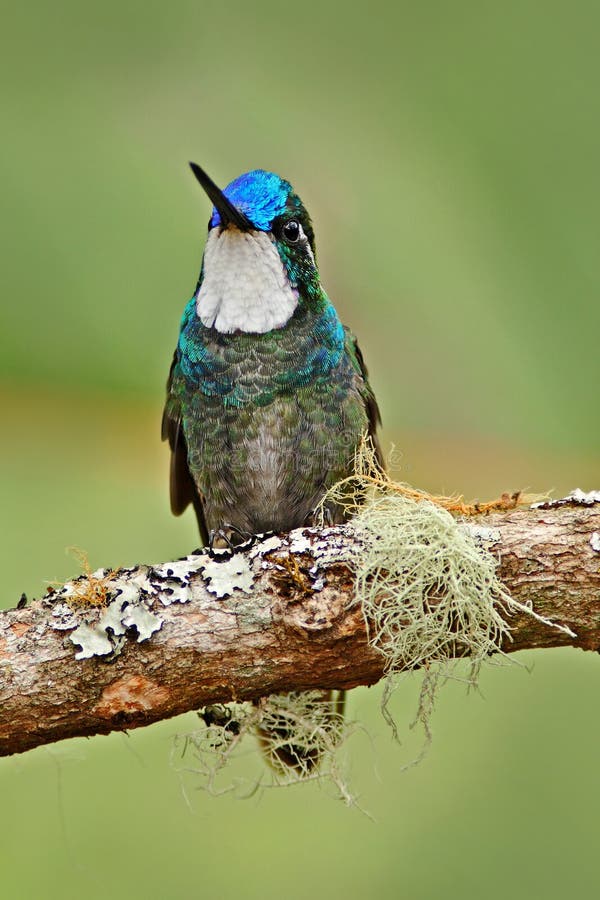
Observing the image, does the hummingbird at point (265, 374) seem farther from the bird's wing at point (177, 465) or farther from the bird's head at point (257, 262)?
the bird's wing at point (177, 465)

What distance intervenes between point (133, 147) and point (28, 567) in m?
1.24

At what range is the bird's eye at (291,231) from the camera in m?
2.78

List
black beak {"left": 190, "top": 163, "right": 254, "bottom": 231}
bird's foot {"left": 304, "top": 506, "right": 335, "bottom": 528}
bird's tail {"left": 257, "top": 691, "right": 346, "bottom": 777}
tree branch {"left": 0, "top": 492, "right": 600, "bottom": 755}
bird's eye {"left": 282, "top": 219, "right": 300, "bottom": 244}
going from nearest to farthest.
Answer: tree branch {"left": 0, "top": 492, "right": 600, "bottom": 755} < bird's tail {"left": 257, "top": 691, "right": 346, "bottom": 777} < black beak {"left": 190, "top": 163, "right": 254, "bottom": 231} < bird's foot {"left": 304, "top": 506, "right": 335, "bottom": 528} < bird's eye {"left": 282, "top": 219, "right": 300, "bottom": 244}

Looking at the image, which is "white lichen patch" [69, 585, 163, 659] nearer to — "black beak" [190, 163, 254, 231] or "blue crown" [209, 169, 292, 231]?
"black beak" [190, 163, 254, 231]

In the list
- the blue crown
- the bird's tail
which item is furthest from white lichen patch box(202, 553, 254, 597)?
the blue crown

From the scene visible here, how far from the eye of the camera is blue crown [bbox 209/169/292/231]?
8.99 feet

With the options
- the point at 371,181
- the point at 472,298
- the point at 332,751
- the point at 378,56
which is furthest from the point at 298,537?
the point at 378,56

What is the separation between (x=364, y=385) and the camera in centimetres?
285

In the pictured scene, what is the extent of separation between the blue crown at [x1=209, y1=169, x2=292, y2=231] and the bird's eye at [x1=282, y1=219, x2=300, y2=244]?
0.14ft

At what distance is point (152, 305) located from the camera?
286 cm

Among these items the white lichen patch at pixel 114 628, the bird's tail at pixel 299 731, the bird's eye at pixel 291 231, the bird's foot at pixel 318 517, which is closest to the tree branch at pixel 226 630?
the white lichen patch at pixel 114 628

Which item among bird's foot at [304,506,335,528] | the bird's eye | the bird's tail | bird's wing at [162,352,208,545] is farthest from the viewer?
bird's wing at [162,352,208,545]

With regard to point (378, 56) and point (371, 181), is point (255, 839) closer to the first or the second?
point (371, 181)

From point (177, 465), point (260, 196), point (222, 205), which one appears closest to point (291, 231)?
point (260, 196)
